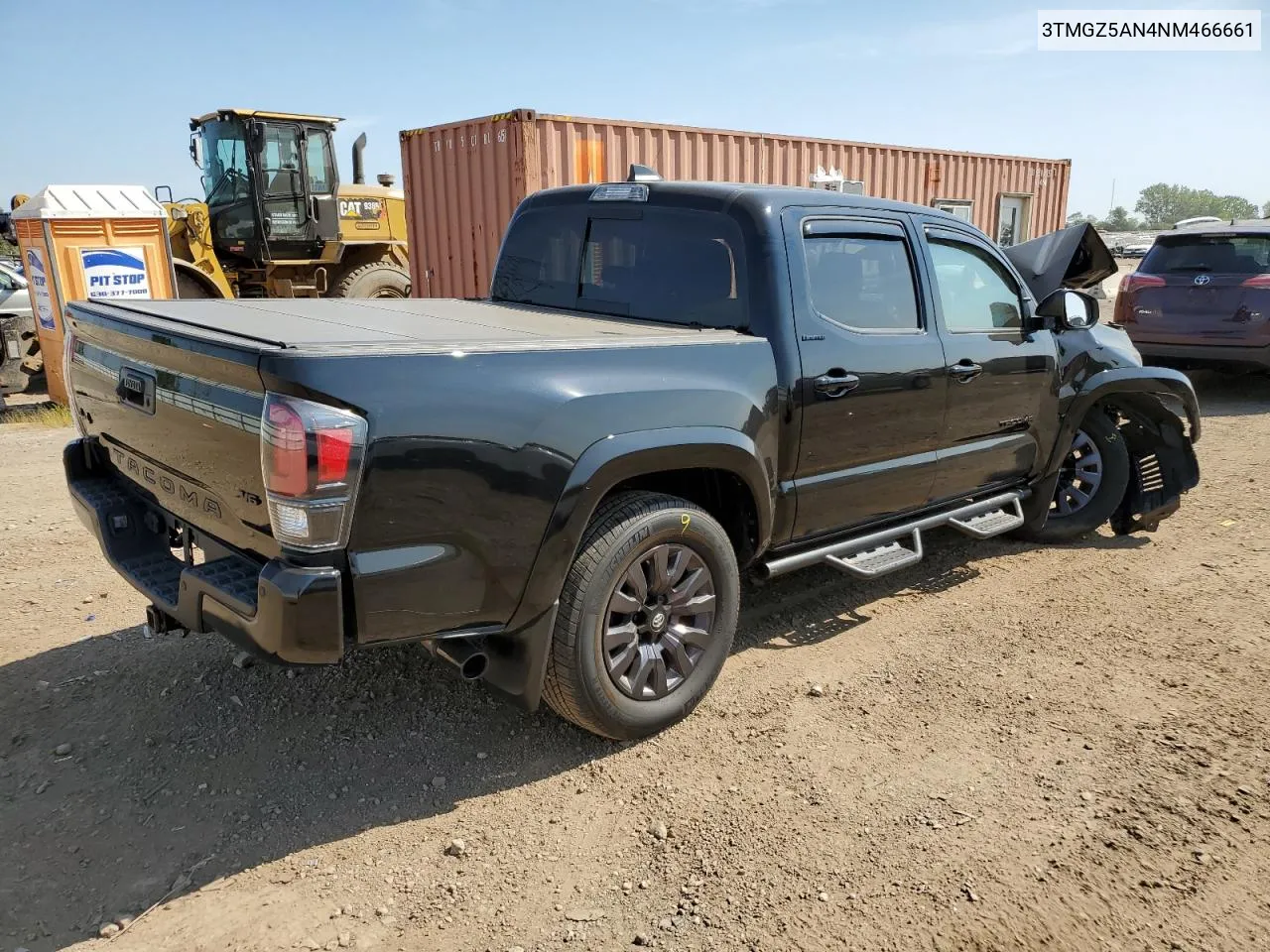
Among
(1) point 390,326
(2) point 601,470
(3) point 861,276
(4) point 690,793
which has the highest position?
(3) point 861,276

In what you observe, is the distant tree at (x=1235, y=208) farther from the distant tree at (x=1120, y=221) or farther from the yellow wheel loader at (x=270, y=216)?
the yellow wheel loader at (x=270, y=216)

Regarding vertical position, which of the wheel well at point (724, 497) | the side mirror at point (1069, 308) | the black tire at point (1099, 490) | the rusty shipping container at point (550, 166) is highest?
the rusty shipping container at point (550, 166)

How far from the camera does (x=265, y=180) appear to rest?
39.6ft

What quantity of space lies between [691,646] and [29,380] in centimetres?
1023

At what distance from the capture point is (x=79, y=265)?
8.84 m

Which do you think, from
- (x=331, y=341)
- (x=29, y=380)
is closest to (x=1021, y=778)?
(x=331, y=341)

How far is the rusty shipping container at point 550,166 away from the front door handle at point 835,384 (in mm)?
6054

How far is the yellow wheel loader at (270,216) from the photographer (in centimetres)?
1180

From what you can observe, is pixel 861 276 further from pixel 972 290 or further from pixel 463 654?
pixel 463 654

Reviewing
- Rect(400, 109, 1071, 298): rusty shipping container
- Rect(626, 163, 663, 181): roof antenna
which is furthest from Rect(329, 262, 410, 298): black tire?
Rect(626, 163, 663, 181): roof antenna

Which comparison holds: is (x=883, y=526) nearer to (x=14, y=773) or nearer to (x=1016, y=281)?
(x=1016, y=281)

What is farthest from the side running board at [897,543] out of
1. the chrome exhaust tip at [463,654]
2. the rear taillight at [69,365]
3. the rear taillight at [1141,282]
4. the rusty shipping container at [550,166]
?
the rear taillight at [1141,282]

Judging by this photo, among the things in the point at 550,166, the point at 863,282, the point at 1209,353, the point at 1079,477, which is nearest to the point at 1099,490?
the point at 1079,477

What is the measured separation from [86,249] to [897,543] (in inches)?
321
